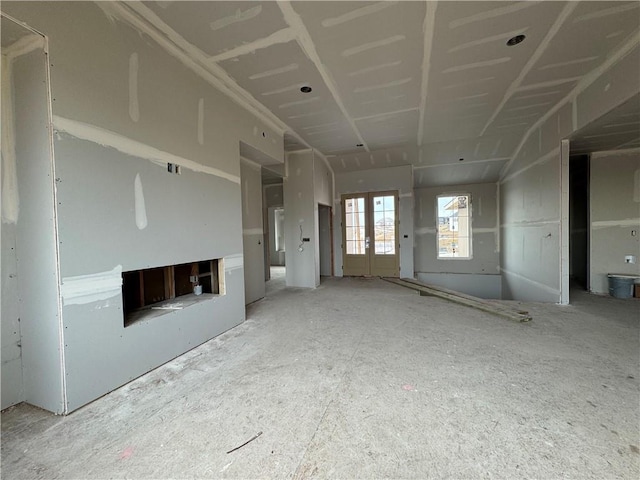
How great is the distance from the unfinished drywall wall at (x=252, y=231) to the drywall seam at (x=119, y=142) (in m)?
1.72

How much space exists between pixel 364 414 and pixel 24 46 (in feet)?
11.2

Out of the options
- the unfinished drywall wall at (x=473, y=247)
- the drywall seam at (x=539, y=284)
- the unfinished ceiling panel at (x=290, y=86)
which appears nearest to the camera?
the unfinished ceiling panel at (x=290, y=86)

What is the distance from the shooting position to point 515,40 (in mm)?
2596

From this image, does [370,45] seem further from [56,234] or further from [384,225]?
[384,225]

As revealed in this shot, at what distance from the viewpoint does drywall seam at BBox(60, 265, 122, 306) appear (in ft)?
5.77

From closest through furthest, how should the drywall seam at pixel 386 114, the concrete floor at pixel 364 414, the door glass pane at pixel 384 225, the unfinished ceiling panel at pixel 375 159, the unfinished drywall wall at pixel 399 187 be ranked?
the concrete floor at pixel 364 414 < the drywall seam at pixel 386 114 < the unfinished ceiling panel at pixel 375 159 < the unfinished drywall wall at pixel 399 187 < the door glass pane at pixel 384 225

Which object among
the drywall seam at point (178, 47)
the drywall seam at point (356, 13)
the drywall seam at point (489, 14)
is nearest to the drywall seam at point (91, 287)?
the drywall seam at point (178, 47)

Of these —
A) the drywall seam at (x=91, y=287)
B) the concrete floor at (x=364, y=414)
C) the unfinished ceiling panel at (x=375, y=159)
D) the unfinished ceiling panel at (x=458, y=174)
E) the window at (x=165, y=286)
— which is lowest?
the concrete floor at (x=364, y=414)

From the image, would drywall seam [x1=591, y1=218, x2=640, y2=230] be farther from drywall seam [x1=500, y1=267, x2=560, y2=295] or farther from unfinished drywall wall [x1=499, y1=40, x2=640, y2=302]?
drywall seam [x1=500, y1=267, x2=560, y2=295]

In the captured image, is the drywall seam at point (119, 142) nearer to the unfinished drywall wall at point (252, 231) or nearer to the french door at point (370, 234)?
the unfinished drywall wall at point (252, 231)

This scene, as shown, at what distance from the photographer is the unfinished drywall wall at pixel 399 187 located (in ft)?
22.2

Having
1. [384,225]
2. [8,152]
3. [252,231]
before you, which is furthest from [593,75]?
[8,152]

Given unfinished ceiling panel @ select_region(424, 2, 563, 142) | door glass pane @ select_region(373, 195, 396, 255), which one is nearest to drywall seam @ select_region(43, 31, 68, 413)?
unfinished ceiling panel @ select_region(424, 2, 563, 142)

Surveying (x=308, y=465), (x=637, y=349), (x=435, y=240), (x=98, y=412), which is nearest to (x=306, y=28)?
(x=308, y=465)
